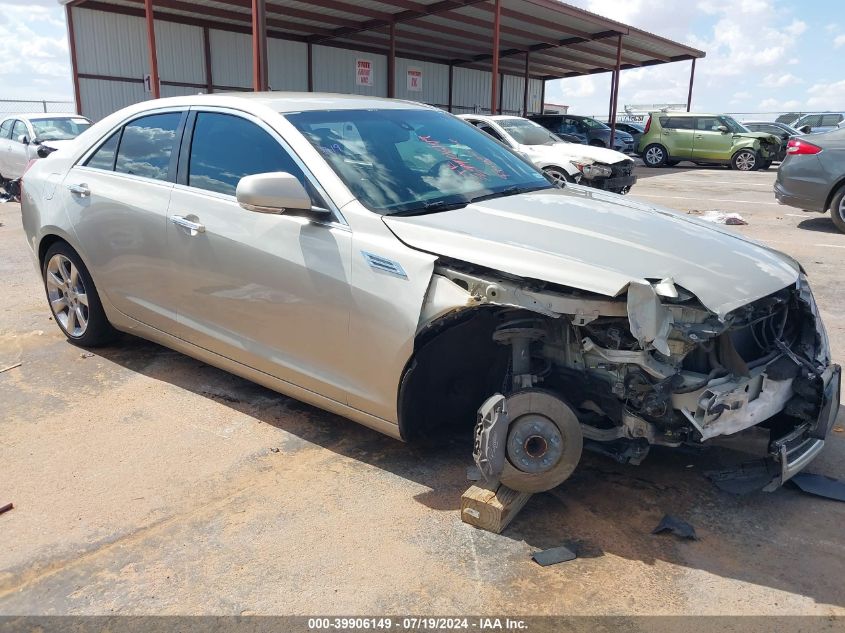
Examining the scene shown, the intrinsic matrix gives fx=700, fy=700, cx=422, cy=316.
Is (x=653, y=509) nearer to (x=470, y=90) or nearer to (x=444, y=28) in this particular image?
(x=444, y=28)

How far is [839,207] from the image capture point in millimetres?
9172

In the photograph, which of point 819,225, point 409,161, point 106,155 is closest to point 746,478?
point 409,161

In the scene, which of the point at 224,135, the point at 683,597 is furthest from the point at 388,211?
the point at 683,597

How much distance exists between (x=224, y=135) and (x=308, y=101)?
48 centimetres

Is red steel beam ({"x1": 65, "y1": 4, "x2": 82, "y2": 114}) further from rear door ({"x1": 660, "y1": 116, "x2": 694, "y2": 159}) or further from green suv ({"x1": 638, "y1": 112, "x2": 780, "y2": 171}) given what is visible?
rear door ({"x1": 660, "y1": 116, "x2": 694, "y2": 159})

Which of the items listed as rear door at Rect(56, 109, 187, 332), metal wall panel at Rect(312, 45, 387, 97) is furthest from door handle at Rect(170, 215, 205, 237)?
metal wall panel at Rect(312, 45, 387, 97)

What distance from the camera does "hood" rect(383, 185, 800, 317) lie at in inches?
102

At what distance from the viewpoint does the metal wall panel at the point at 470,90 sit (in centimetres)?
2925

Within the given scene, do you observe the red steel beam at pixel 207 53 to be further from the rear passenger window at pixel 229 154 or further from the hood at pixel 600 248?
the hood at pixel 600 248

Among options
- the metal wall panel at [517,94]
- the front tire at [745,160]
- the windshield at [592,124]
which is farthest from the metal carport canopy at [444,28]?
the front tire at [745,160]

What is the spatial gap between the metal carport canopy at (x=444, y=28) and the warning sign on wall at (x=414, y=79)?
1.71 feet

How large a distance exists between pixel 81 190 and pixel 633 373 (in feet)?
11.5

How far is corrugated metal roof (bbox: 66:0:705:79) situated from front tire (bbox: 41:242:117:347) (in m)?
14.2

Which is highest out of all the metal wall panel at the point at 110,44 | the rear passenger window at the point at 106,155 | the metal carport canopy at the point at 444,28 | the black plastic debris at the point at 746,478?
the metal carport canopy at the point at 444,28
